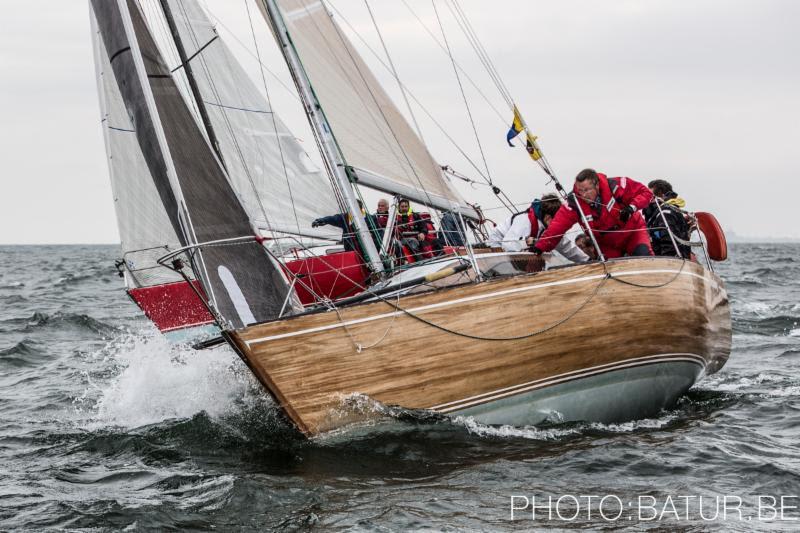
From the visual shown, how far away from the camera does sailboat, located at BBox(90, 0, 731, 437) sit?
579 cm

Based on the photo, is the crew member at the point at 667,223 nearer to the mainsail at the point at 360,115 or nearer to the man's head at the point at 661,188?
the man's head at the point at 661,188

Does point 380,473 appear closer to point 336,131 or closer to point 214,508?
point 214,508

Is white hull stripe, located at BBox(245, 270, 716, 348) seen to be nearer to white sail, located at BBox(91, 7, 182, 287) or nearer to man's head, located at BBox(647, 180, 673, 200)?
man's head, located at BBox(647, 180, 673, 200)

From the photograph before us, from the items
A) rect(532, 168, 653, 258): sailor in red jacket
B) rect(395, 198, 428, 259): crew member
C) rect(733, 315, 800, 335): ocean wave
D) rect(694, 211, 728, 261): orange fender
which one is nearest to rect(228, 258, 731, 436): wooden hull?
rect(532, 168, 653, 258): sailor in red jacket

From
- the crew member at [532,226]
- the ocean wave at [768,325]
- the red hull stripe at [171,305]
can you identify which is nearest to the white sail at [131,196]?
the red hull stripe at [171,305]

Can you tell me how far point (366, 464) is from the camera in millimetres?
5711

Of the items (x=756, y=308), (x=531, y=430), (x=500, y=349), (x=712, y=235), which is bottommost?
(x=756, y=308)

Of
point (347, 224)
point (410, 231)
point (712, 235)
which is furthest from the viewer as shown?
point (410, 231)

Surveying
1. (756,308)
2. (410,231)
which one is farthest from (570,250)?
(756,308)

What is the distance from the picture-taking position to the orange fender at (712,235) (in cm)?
830

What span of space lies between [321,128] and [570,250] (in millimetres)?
2396

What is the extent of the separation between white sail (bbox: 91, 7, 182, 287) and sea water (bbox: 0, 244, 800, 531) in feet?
9.85

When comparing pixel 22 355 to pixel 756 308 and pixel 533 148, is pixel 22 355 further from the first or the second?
pixel 756 308

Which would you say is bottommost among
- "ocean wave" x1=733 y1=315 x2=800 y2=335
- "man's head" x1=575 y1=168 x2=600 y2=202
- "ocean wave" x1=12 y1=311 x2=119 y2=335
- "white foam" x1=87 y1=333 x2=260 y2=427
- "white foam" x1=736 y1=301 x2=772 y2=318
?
"white foam" x1=736 y1=301 x2=772 y2=318
